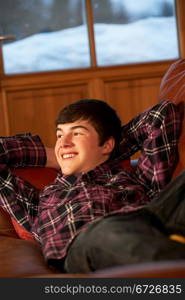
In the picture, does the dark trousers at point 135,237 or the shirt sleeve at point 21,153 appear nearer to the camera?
the dark trousers at point 135,237

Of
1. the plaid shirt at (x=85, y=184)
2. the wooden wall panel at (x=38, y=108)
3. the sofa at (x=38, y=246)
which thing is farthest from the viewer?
the wooden wall panel at (x=38, y=108)

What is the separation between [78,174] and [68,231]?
0.75 ft

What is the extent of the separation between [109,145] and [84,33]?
309 cm

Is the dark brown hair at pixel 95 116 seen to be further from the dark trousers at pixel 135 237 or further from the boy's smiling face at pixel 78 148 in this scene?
the dark trousers at pixel 135 237

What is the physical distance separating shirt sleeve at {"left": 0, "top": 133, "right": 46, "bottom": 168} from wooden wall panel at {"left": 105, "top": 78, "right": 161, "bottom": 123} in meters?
2.81

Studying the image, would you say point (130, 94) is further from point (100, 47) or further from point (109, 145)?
point (109, 145)

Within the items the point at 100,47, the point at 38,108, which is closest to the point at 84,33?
the point at 100,47

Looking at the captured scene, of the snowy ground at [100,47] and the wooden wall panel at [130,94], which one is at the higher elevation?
the snowy ground at [100,47]

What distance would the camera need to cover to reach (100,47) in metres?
4.88

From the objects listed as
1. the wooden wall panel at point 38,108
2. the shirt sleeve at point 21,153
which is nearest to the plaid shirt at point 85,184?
the shirt sleeve at point 21,153

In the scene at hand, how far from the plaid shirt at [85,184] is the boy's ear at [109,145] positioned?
0.04m

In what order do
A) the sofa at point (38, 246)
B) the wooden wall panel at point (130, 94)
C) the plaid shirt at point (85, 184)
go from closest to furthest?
1. the sofa at point (38, 246)
2. the plaid shirt at point (85, 184)
3. the wooden wall panel at point (130, 94)

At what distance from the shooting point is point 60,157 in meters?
1.83

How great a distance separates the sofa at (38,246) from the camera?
98 centimetres
